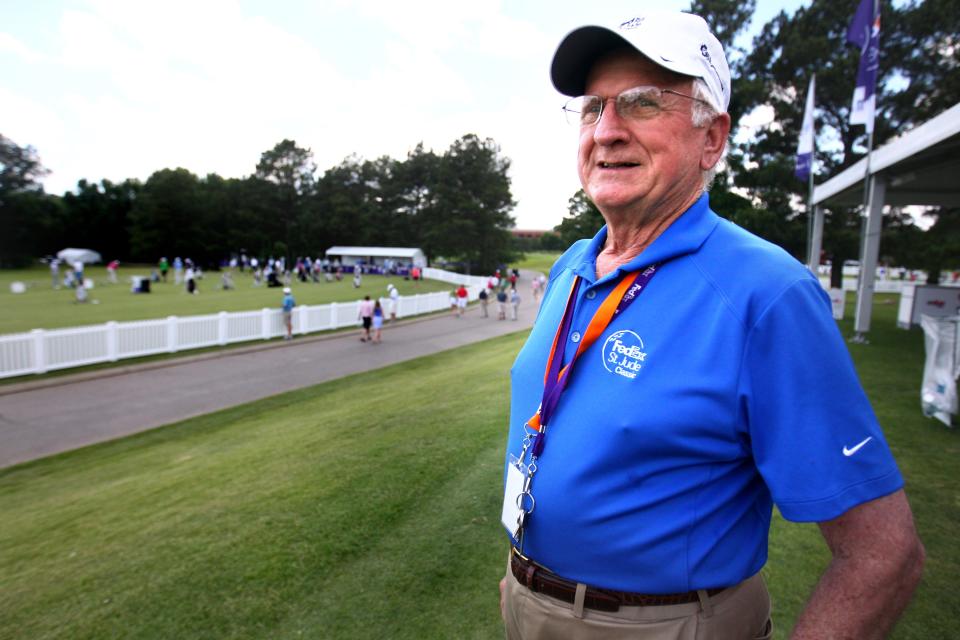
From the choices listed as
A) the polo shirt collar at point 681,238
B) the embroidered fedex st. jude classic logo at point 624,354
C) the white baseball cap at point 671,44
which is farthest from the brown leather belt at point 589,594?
the white baseball cap at point 671,44

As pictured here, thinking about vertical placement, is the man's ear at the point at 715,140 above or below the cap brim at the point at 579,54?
below

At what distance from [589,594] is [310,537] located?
3.25m

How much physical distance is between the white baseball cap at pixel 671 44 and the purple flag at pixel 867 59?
15.4 meters

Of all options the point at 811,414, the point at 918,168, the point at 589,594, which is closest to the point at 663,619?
the point at 589,594

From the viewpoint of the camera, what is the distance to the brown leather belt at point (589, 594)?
1322mm

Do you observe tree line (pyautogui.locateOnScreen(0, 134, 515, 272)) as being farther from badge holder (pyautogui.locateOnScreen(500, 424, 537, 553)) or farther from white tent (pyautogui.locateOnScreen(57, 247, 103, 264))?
badge holder (pyautogui.locateOnScreen(500, 424, 537, 553))

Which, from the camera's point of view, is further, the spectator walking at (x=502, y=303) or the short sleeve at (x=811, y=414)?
the spectator walking at (x=502, y=303)

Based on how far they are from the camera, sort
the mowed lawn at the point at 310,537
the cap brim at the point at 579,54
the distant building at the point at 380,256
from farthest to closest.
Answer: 1. the distant building at the point at 380,256
2. the mowed lawn at the point at 310,537
3. the cap brim at the point at 579,54

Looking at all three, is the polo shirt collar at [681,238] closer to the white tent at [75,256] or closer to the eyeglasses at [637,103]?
the eyeglasses at [637,103]

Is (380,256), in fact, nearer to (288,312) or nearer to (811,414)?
(288,312)

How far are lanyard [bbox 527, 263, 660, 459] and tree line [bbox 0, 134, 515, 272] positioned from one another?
62093 millimetres

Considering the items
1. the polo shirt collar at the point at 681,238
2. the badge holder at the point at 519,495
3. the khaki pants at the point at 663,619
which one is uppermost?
the polo shirt collar at the point at 681,238

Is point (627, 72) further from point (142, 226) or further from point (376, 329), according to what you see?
point (142, 226)

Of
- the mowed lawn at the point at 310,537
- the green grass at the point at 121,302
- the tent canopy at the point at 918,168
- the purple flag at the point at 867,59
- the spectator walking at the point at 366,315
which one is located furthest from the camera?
the green grass at the point at 121,302
